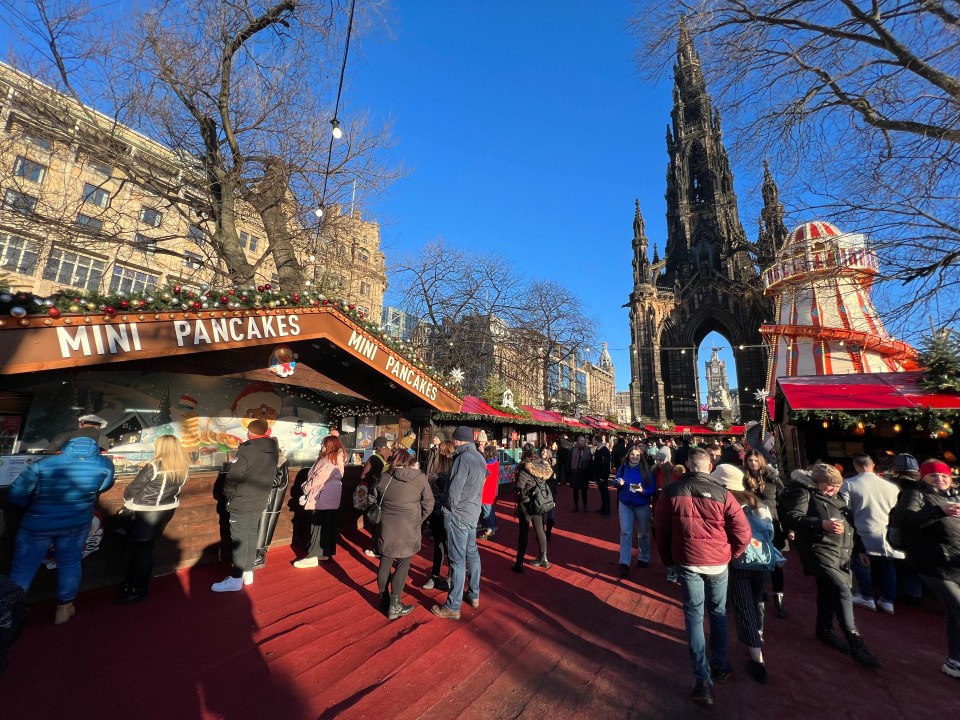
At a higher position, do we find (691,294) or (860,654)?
(691,294)

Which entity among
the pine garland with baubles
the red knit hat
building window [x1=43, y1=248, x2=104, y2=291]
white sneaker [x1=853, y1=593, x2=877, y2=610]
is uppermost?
building window [x1=43, y1=248, x2=104, y2=291]

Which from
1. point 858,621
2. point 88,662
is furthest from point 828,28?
point 88,662

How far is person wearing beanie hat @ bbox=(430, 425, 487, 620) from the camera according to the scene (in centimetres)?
421

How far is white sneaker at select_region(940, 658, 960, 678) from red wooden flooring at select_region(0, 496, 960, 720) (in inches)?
2.3

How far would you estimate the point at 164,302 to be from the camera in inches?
199

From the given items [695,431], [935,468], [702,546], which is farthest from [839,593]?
[695,431]

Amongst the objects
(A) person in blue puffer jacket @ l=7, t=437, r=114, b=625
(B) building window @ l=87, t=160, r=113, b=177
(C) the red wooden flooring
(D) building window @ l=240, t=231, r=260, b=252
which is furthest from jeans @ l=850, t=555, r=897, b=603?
(D) building window @ l=240, t=231, r=260, b=252

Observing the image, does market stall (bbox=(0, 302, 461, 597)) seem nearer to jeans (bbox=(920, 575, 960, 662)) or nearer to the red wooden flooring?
the red wooden flooring

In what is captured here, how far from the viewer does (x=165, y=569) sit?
494 cm

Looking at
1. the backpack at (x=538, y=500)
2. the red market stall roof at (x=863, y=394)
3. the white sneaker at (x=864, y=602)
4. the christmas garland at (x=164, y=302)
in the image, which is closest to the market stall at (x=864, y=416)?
the red market stall roof at (x=863, y=394)

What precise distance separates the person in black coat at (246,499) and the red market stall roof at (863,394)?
1015 cm

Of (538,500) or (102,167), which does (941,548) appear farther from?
(102,167)

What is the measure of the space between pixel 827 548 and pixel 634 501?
2.49m

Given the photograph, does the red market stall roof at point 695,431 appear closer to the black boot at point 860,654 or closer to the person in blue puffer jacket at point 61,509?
the black boot at point 860,654
